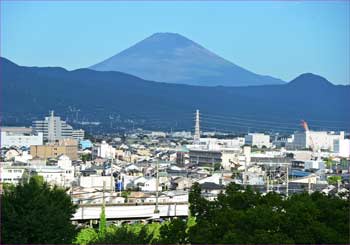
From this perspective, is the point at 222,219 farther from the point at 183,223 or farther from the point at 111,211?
the point at 111,211

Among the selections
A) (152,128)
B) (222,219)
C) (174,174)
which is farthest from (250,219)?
(152,128)

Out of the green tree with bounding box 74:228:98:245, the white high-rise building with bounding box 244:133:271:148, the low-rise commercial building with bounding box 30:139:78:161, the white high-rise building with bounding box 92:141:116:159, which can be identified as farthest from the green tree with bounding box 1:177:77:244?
the white high-rise building with bounding box 244:133:271:148

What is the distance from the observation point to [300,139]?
53781 mm

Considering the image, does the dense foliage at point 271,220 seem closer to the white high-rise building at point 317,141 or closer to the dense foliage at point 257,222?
the dense foliage at point 257,222

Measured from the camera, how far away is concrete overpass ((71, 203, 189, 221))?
39.3 feet

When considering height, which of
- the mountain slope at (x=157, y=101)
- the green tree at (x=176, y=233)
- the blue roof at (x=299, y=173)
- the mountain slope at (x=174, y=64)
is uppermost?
the mountain slope at (x=174, y=64)

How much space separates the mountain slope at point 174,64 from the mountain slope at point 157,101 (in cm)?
1078

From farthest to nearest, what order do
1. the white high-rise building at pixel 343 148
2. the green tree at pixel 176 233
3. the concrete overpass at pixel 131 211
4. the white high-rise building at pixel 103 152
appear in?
the white high-rise building at pixel 343 148
the white high-rise building at pixel 103 152
the concrete overpass at pixel 131 211
the green tree at pixel 176 233

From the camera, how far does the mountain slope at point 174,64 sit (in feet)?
417

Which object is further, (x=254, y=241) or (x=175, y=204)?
(x=175, y=204)

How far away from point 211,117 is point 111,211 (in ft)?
255

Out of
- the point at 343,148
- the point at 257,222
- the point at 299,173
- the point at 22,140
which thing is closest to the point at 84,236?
the point at 257,222

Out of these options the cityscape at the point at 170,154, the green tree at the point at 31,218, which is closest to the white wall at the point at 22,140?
the cityscape at the point at 170,154

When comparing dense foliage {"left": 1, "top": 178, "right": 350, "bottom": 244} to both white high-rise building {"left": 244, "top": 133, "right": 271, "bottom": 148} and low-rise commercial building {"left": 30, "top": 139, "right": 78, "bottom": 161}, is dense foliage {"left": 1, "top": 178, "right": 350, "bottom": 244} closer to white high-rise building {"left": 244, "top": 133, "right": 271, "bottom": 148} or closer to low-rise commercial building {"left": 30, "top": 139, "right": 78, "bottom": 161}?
low-rise commercial building {"left": 30, "top": 139, "right": 78, "bottom": 161}
